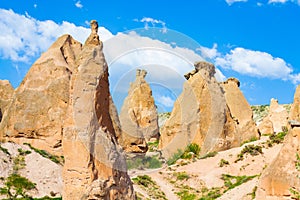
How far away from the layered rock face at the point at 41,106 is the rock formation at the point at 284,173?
11.1 meters

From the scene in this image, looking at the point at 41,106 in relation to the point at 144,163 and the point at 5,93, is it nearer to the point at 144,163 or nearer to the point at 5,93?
the point at 144,163

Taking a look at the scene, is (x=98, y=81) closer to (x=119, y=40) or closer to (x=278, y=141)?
(x=119, y=40)

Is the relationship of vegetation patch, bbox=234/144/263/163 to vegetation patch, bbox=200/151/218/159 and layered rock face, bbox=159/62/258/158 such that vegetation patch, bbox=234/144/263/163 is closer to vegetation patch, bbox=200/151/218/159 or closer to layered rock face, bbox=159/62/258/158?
vegetation patch, bbox=200/151/218/159

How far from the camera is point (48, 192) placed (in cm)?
1667

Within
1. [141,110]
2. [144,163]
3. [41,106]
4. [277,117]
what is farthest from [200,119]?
[141,110]

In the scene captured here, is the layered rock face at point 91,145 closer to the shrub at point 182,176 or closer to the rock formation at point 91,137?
the rock formation at point 91,137

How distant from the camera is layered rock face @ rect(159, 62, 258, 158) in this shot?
26297mm

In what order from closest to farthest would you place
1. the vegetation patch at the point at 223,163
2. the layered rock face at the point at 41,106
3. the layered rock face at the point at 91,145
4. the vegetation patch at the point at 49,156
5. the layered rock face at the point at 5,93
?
the layered rock face at the point at 91,145
the vegetation patch at the point at 49,156
the layered rock face at the point at 41,106
the vegetation patch at the point at 223,163
the layered rock face at the point at 5,93

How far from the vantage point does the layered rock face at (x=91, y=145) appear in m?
10.6

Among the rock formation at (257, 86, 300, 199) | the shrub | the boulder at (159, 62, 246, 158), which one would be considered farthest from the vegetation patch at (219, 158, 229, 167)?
the rock formation at (257, 86, 300, 199)

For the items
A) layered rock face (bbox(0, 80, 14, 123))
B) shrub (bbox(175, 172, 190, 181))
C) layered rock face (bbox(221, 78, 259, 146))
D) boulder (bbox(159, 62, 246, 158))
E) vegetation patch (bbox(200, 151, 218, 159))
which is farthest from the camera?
layered rock face (bbox(0, 80, 14, 123))

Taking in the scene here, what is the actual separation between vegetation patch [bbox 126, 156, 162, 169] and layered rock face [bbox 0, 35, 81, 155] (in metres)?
6.03

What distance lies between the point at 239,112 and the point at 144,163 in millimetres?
8915

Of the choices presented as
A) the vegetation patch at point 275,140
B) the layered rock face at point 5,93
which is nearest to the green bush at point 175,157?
the vegetation patch at point 275,140
